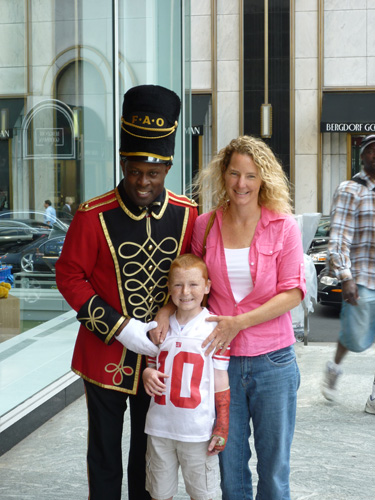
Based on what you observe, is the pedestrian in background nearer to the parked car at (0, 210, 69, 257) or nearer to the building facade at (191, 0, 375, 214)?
the parked car at (0, 210, 69, 257)

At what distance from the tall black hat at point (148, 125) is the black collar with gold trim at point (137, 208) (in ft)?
0.59

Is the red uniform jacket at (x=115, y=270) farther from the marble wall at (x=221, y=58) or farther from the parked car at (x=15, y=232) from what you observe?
the marble wall at (x=221, y=58)

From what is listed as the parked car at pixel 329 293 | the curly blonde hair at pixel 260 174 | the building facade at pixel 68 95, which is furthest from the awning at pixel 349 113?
the curly blonde hair at pixel 260 174

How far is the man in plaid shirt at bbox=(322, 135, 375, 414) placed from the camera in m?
4.91

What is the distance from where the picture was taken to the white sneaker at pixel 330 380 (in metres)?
5.29

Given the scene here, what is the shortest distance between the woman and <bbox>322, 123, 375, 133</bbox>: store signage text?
18.2 meters

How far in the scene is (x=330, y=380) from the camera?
5.35m

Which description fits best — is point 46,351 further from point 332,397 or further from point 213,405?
point 213,405

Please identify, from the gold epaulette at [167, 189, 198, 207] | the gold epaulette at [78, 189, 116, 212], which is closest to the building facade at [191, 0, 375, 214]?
the gold epaulette at [167, 189, 198, 207]

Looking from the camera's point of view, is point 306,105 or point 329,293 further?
point 306,105

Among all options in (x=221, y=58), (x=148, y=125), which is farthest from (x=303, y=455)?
(x=221, y=58)

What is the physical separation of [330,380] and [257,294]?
9.08 ft

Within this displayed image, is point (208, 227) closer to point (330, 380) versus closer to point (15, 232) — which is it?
point (330, 380)

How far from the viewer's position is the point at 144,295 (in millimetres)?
2932
